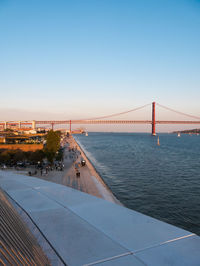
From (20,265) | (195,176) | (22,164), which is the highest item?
(20,265)

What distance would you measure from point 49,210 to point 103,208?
4.23 feet

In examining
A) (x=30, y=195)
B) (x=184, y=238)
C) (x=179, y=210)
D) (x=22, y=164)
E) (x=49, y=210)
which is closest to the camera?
(x=184, y=238)

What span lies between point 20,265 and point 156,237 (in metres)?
2.64

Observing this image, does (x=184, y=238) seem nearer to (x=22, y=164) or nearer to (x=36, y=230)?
(x=36, y=230)

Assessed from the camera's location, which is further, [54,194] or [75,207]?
[54,194]

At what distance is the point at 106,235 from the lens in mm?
3781

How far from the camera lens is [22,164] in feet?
52.5

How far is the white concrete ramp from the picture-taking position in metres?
3.06

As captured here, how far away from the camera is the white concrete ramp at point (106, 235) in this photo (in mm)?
3062

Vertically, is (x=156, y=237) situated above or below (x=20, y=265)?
below

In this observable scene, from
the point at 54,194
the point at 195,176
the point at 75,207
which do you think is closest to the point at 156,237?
the point at 75,207

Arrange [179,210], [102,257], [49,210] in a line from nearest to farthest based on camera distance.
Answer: [102,257] < [49,210] < [179,210]

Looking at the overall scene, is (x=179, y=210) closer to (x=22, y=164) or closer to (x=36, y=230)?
(x=36, y=230)

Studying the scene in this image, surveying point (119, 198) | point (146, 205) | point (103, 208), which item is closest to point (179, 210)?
point (146, 205)
